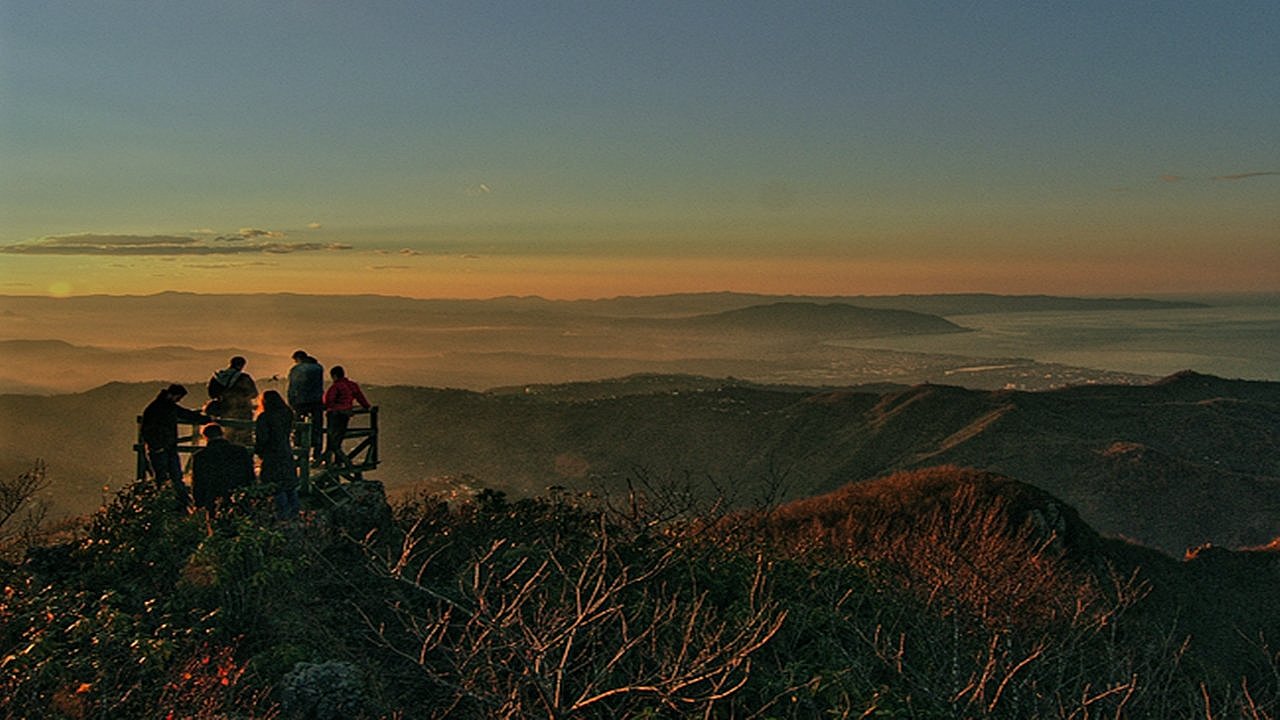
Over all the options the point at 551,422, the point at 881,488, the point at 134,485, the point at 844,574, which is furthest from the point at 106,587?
the point at 551,422

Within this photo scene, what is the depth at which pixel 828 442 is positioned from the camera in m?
79.8

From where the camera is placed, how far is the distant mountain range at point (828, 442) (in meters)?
52.8

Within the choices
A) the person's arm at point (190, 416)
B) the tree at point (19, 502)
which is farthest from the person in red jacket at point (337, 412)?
the tree at point (19, 502)

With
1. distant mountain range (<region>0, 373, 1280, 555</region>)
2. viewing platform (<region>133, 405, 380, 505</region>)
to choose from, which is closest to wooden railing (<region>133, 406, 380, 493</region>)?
viewing platform (<region>133, 405, 380, 505</region>)

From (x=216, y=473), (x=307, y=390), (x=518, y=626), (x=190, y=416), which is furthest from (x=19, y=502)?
(x=518, y=626)

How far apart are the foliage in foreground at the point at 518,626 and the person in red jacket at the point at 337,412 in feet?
5.33

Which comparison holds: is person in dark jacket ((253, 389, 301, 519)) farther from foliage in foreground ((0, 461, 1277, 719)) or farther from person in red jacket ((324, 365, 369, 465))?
person in red jacket ((324, 365, 369, 465))

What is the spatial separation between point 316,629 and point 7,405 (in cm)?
12877

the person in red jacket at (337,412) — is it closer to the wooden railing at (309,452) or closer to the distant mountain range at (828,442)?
the wooden railing at (309,452)

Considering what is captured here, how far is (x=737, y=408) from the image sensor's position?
96.6m

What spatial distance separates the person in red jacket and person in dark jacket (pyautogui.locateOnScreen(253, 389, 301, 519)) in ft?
7.13

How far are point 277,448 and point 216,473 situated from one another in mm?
928

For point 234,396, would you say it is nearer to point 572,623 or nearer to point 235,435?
point 235,435

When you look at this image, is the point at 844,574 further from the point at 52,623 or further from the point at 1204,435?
the point at 1204,435
